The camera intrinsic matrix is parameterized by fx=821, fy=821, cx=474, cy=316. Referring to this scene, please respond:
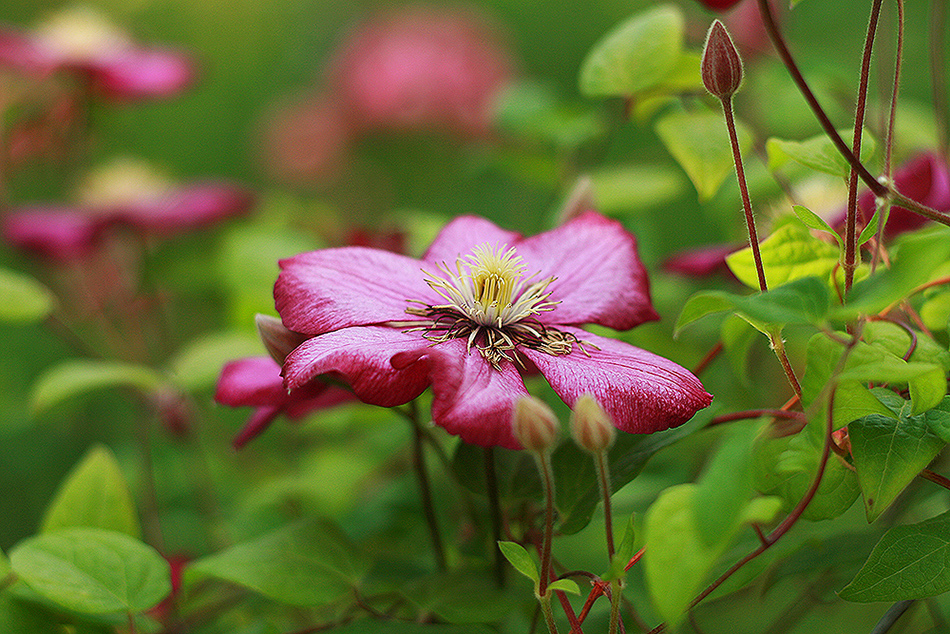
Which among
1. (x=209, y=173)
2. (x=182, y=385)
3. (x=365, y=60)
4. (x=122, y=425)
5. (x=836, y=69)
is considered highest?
(x=836, y=69)

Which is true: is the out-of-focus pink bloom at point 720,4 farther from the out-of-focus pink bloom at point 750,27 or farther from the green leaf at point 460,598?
the out-of-focus pink bloom at point 750,27

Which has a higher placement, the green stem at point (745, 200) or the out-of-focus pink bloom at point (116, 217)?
the green stem at point (745, 200)

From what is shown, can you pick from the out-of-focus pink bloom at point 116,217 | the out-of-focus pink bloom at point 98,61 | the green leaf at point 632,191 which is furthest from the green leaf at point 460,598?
the out-of-focus pink bloom at point 98,61

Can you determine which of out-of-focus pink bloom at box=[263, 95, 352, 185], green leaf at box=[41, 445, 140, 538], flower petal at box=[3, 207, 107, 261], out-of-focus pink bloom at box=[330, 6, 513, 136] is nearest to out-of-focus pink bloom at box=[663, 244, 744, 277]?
green leaf at box=[41, 445, 140, 538]

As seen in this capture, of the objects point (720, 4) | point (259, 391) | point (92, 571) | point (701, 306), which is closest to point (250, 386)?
point (259, 391)

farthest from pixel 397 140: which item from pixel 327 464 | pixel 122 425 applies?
pixel 327 464

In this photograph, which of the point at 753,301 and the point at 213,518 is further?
the point at 213,518

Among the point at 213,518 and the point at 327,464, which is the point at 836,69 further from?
the point at 213,518
